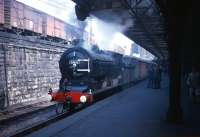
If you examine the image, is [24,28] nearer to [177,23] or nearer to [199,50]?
[199,50]

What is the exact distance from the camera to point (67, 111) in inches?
531

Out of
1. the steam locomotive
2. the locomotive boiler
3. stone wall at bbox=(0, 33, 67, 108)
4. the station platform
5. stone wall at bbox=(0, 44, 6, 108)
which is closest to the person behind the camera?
the station platform

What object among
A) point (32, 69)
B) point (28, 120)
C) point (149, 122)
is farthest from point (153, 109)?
point (32, 69)

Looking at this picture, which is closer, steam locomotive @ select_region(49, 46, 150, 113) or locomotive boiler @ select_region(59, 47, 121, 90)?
steam locomotive @ select_region(49, 46, 150, 113)

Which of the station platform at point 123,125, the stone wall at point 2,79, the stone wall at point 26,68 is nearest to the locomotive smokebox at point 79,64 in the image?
the station platform at point 123,125

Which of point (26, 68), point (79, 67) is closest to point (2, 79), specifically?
point (26, 68)

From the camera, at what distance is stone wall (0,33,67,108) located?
51.2ft

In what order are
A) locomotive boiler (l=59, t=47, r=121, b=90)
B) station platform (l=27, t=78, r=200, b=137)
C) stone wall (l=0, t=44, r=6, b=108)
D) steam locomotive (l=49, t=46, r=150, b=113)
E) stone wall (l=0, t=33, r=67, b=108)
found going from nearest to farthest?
station platform (l=27, t=78, r=200, b=137) → steam locomotive (l=49, t=46, r=150, b=113) → locomotive boiler (l=59, t=47, r=121, b=90) → stone wall (l=0, t=44, r=6, b=108) → stone wall (l=0, t=33, r=67, b=108)

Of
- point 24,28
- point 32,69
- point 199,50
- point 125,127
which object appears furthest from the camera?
point 24,28

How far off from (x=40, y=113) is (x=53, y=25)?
15.5 meters

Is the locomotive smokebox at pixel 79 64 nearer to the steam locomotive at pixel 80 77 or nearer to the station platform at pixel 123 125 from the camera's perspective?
the steam locomotive at pixel 80 77

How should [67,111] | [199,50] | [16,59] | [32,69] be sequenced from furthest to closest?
[199,50]
[32,69]
[16,59]
[67,111]

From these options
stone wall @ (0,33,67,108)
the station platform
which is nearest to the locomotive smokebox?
the station platform

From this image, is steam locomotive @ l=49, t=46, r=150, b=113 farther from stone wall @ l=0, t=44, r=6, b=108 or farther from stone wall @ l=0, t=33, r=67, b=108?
stone wall @ l=0, t=33, r=67, b=108
